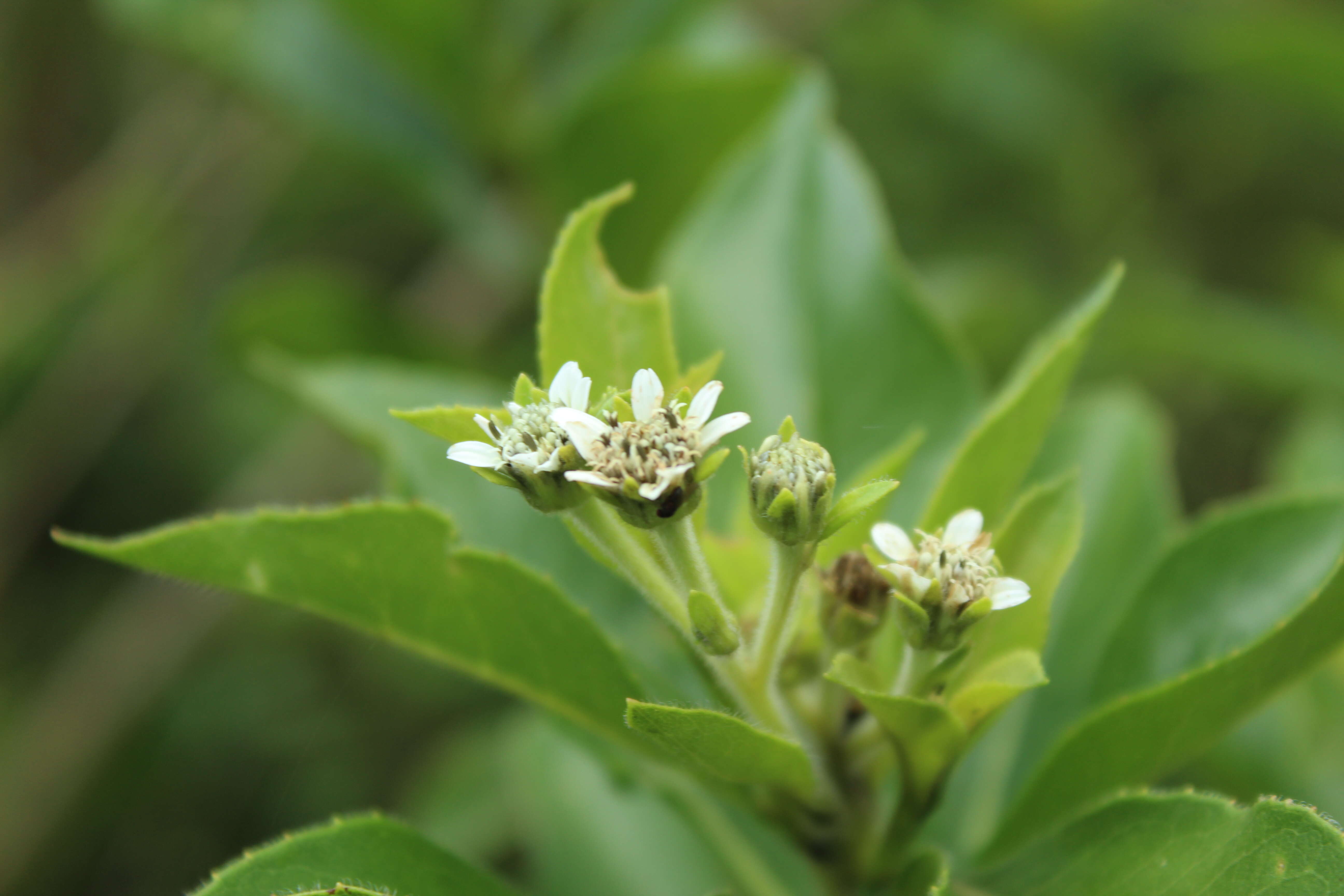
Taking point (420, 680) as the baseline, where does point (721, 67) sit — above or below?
above

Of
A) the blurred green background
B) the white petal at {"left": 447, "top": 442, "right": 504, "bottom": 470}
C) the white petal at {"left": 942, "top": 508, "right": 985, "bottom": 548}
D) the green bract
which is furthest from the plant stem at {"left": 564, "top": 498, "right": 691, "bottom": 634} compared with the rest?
the blurred green background

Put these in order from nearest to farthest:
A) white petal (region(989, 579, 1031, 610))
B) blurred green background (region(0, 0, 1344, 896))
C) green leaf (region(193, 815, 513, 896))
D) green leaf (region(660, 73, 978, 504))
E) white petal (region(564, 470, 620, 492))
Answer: white petal (region(564, 470, 620, 492))
white petal (region(989, 579, 1031, 610))
green leaf (region(193, 815, 513, 896))
green leaf (region(660, 73, 978, 504))
blurred green background (region(0, 0, 1344, 896))

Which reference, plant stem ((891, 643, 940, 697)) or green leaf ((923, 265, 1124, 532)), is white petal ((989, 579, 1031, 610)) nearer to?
plant stem ((891, 643, 940, 697))

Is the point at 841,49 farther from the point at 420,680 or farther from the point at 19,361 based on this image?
the point at 19,361

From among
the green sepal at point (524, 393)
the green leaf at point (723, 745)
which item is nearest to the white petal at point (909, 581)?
the green leaf at point (723, 745)

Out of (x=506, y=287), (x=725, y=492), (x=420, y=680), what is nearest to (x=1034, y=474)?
(x=725, y=492)

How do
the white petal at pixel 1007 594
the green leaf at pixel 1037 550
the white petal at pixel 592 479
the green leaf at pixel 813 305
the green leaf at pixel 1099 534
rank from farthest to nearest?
the green leaf at pixel 813 305
the green leaf at pixel 1099 534
the green leaf at pixel 1037 550
the white petal at pixel 1007 594
the white petal at pixel 592 479

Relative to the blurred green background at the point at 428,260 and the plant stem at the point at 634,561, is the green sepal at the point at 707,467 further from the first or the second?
the blurred green background at the point at 428,260
